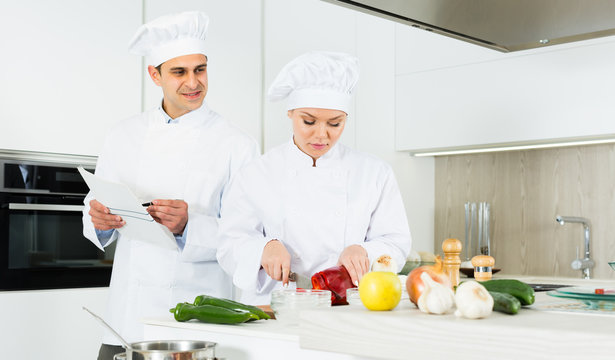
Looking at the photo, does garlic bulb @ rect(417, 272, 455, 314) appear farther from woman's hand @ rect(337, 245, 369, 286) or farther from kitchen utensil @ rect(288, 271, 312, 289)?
kitchen utensil @ rect(288, 271, 312, 289)

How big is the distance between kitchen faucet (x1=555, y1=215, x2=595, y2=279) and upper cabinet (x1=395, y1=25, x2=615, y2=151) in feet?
1.16

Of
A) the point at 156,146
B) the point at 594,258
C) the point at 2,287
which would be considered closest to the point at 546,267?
the point at 594,258

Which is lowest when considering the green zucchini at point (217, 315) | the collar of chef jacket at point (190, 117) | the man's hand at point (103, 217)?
the green zucchini at point (217, 315)

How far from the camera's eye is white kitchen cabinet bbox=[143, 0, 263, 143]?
2.74 m

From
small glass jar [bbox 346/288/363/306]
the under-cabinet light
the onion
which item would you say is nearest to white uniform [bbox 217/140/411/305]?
small glass jar [bbox 346/288/363/306]

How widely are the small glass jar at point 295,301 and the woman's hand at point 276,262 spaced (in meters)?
0.27

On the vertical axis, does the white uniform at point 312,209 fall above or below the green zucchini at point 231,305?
above

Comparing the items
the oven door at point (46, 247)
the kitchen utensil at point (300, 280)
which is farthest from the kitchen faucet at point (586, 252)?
the oven door at point (46, 247)

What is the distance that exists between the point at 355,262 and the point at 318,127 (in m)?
0.39

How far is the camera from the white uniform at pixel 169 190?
1.94 m

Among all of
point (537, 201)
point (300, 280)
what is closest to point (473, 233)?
point (537, 201)

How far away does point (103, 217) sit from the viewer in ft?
6.19

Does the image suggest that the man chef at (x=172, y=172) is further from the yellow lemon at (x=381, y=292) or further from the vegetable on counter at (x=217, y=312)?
the yellow lemon at (x=381, y=292)

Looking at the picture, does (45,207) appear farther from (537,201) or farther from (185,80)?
(537,201)
